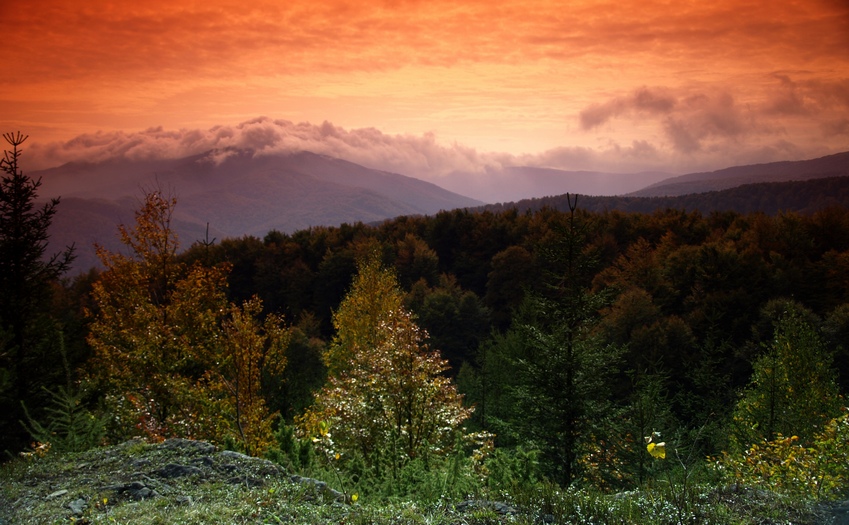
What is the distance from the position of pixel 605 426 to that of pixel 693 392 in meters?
21.5

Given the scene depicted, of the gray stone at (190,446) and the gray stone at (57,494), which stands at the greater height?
the gray stone at (57,494)

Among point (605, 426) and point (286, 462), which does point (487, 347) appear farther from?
point (286, 462)

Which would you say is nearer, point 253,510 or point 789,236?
point 253,510

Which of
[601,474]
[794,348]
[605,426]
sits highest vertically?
[794,348]

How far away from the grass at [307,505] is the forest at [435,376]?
1.09 metres

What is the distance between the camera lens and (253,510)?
7.66 m

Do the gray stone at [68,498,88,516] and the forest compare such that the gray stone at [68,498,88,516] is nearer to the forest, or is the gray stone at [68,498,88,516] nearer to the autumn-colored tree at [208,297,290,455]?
the forest

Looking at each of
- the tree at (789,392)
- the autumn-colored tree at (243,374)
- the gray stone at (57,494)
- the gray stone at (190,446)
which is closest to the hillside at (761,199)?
the tree at (789,392)

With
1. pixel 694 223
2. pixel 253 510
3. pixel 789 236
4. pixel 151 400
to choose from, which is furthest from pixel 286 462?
pixel 694 223

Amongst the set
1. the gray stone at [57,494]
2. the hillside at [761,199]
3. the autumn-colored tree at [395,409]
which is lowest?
the autumn-colored tree at [395,409]

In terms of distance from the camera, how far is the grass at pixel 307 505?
23.6 feet

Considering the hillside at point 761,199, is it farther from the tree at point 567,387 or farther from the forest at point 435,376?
the tree at point 567,387

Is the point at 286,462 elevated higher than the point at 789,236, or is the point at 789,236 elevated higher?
the point at 789,236

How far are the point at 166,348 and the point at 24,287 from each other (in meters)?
7.01
